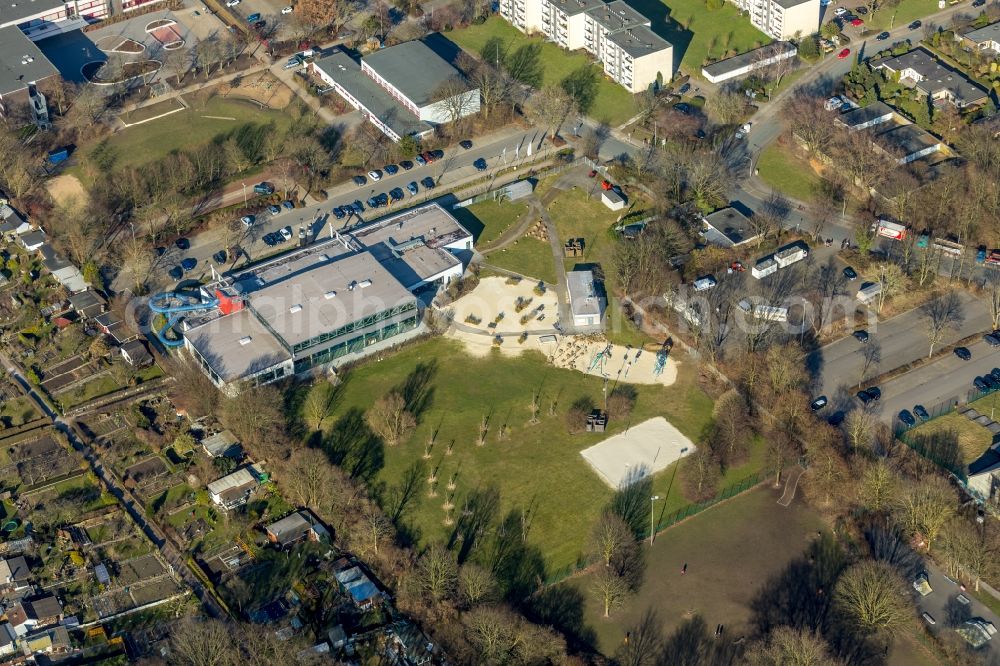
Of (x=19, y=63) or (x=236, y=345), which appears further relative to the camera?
(x=19, y=63)

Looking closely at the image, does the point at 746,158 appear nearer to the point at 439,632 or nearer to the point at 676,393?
the point at 676,393

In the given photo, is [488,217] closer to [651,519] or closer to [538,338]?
[538,338]

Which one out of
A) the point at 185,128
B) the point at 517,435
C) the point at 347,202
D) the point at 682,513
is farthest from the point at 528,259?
the point at 185,128

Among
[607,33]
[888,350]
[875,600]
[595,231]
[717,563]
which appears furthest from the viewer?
[607,33]

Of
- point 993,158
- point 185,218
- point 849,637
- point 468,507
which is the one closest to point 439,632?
point 468,507

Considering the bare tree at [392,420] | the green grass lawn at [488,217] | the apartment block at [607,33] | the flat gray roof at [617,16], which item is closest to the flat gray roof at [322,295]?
the bare tree at [392,420]
